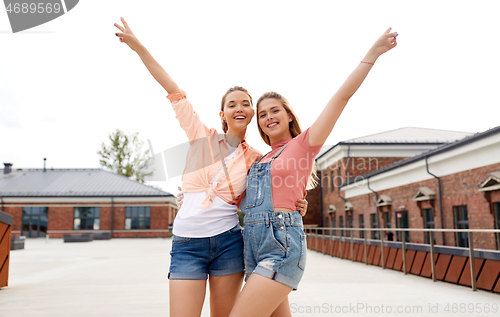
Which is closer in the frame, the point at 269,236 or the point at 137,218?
the point at 269,236

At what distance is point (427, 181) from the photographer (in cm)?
1561

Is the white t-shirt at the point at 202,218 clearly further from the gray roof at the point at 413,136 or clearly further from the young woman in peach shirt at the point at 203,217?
the gray roof at the point at 413,136

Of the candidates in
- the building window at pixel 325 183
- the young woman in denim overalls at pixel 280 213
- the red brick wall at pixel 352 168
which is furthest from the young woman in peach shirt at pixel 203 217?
the building window at pixel 325 183

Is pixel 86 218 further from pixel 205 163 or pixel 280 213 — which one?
pixel 280 213

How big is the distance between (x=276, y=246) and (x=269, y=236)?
0.06 m

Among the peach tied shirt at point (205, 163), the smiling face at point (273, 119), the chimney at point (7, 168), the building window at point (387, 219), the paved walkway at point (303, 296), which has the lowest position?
the paved walkway at point (303, 296)

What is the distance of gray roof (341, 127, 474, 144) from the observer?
1024 inches

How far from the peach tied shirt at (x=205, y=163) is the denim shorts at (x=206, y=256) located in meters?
0.24

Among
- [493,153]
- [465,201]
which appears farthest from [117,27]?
[465,201]

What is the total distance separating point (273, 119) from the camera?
102 inches

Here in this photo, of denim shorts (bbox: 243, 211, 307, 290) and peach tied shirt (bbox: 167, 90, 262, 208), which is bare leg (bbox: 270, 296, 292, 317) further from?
peach tied shirt (bbox: 167, 90, 262, 208)

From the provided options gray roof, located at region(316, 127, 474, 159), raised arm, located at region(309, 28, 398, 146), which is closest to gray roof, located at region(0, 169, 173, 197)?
gray roof, located at region(316, 127, 474, 159)

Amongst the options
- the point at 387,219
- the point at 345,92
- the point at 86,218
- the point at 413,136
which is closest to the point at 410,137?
the point at 413,136

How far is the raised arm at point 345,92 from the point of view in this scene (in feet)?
7.29
